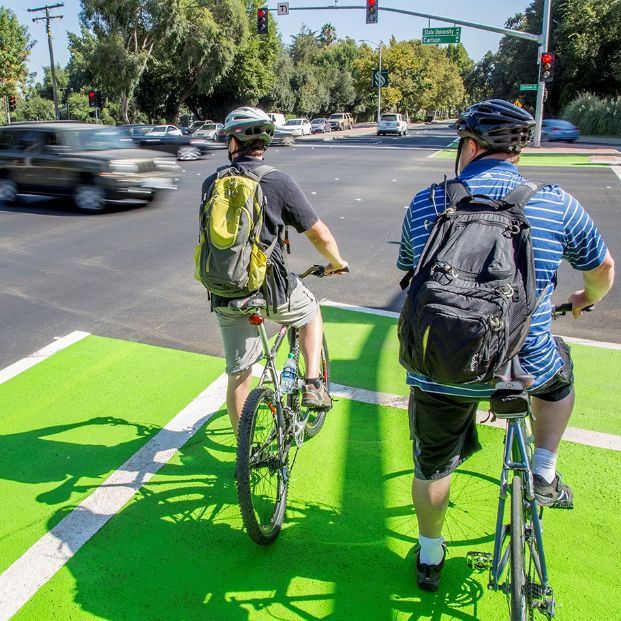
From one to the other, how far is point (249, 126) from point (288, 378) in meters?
1.28

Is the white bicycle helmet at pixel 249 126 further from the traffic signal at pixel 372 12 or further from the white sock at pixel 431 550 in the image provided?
the traffic signal at pixel 372 12

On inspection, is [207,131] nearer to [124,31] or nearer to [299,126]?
[124,31]

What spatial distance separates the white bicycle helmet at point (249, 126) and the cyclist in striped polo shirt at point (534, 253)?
1047mm

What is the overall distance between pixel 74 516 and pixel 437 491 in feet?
6.30

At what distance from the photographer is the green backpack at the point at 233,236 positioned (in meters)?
2.91

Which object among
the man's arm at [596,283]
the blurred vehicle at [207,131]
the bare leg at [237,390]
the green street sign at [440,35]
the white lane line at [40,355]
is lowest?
the white lane line at [40,355]

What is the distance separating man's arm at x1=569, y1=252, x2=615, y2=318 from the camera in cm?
255

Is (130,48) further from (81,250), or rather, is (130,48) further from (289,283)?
(289,283)

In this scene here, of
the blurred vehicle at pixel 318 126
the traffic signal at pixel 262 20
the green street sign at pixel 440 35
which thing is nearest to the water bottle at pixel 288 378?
the traffic signal at pixel 262 20

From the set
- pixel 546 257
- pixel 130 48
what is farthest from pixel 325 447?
pixel 130 48

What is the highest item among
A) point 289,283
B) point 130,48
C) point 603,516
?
point 130,48

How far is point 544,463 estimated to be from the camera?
274 cm

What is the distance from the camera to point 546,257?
2318 mm

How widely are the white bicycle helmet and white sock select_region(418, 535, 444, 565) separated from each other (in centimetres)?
202
